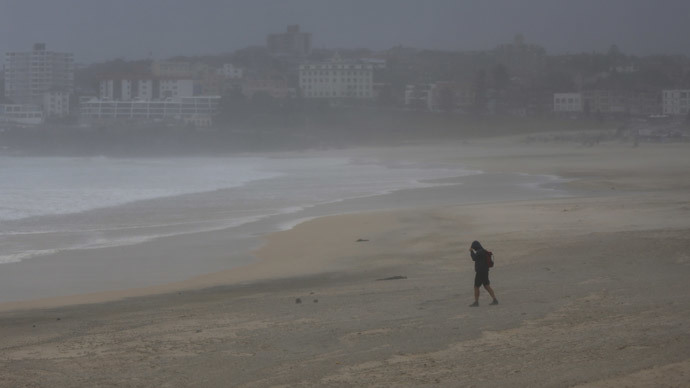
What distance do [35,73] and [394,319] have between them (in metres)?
151

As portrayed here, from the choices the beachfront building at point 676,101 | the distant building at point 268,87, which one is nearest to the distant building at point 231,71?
the distant building at point 268,87

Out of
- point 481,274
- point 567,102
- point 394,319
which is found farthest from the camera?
point 567,102

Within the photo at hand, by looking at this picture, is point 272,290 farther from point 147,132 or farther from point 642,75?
point 642,75

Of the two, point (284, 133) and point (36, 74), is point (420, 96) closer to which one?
point (284, 133)

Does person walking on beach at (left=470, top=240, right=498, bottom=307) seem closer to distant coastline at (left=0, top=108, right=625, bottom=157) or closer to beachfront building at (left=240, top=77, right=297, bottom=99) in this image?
distant coastline at (left=0, top=108, right=625, bottom=157)

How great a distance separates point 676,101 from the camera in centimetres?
9200

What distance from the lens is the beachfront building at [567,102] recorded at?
312ft

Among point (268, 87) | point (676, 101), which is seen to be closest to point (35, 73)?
point (268, 87)

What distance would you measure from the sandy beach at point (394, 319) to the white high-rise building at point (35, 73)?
135 metres

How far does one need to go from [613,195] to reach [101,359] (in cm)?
1654

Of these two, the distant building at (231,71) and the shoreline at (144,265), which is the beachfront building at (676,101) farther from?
the shoreline at (144,265)

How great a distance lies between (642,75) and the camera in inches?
4254

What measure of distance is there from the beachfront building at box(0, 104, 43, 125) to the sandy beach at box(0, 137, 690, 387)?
105356 mm

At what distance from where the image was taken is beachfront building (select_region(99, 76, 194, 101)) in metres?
127
